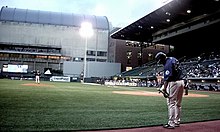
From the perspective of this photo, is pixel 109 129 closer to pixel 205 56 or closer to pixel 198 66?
pixel 198 66

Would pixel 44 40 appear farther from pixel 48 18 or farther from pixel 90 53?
pixel 90 53

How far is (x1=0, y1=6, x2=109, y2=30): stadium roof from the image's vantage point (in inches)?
2464

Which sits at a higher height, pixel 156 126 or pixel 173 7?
pixel 173 7

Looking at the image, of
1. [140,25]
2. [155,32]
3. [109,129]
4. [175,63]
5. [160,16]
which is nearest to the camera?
[109,129]

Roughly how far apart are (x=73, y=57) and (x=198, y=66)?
3618 cm

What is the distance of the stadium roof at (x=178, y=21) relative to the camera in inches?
1315

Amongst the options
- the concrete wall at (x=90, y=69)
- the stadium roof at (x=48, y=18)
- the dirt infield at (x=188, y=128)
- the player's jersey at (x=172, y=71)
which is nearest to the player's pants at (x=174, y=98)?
the player's jersey at (x=172, y=71)

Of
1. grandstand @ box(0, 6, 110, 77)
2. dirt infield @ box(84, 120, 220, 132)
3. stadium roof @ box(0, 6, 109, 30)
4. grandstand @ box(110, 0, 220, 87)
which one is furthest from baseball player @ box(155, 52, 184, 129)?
stadium roof @ box(0, 6, 109, 30)

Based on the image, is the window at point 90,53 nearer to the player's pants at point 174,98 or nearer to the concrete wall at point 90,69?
the concrete wall at point 90,69

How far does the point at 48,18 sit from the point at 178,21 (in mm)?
36937

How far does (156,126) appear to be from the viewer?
6004mm

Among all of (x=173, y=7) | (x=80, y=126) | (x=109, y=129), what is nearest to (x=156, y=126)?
(x=109, y=129)

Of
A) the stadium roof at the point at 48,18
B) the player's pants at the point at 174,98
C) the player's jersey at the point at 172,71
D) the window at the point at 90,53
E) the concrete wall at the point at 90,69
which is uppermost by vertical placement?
the stadium roof at the point at 48,18

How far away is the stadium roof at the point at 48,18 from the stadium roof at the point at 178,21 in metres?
14.5
